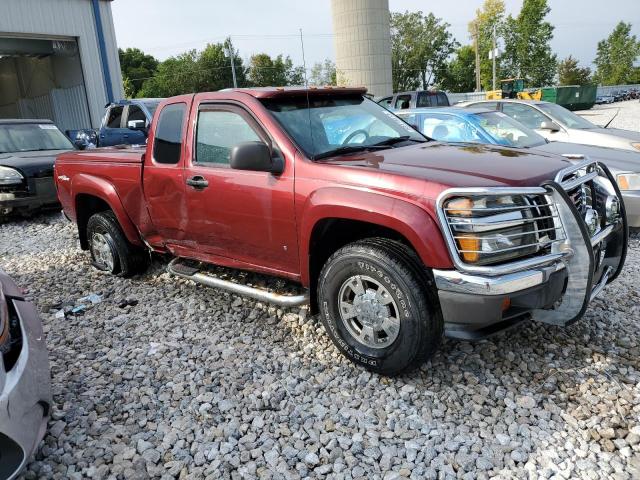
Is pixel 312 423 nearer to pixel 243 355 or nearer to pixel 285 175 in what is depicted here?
pixel 243 355

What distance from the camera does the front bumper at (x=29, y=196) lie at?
27.9ft

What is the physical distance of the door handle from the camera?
165 inches

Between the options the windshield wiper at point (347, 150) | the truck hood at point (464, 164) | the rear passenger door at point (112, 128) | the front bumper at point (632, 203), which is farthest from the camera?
the rear passenger door at point (112, 128)

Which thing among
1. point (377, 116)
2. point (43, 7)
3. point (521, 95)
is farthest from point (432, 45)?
point (377, 116)

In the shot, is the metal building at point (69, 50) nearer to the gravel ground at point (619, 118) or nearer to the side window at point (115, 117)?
the side window at point (115, 117)

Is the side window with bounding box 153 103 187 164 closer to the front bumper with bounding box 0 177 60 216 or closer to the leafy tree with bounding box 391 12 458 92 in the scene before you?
the front bumper with bounding box 0 177 60 216

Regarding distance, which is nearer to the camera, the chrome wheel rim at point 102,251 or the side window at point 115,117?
the chrome wheel rim at point 102,251

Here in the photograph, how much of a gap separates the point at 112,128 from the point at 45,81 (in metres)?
12.7

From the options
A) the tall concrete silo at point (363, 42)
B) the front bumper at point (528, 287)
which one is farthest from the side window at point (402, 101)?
the tall concrete silo at point (363, 42)

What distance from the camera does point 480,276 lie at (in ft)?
9.44

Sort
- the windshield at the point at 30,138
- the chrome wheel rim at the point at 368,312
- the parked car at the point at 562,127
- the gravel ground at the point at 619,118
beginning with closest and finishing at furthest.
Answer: the chrome wheel rim at the point at 368,312
the parked car at the point at 562,127
the windshield at the point at 30,138
the gravel ground at the point at 619,118

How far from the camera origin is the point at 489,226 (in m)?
2.92

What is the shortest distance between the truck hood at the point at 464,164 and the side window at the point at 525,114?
5.45 metres

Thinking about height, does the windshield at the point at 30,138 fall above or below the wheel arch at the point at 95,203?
above
